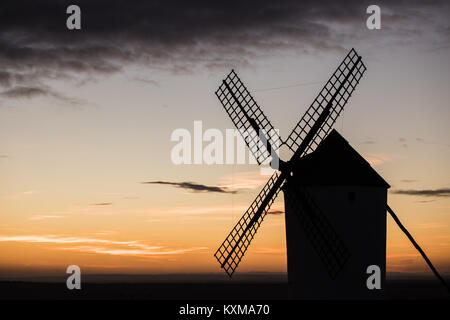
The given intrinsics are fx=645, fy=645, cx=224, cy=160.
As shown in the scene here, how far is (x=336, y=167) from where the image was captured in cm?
2105

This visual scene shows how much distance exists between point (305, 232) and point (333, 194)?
152 centimetres

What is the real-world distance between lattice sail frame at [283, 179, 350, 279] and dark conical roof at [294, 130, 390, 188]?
641 mm

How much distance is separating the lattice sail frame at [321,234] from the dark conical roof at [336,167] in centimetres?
64

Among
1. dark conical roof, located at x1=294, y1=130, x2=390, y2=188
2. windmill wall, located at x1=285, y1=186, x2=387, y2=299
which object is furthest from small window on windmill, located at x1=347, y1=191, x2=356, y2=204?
dark conical roof, located at x1=294, y1=130, x2=390, y2=188

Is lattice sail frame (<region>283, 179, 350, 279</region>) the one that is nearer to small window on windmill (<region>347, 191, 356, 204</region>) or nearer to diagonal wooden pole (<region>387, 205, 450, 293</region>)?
small window on windmill (<region>347, 191, 356, 204</region>)

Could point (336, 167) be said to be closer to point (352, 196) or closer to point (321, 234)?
point (352, 196)

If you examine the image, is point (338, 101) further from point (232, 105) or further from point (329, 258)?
point (329, 258)

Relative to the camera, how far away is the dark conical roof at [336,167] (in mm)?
20734

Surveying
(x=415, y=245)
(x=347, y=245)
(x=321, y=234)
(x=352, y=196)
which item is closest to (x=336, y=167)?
(x=352, y=196)

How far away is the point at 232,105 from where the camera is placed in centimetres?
2330
